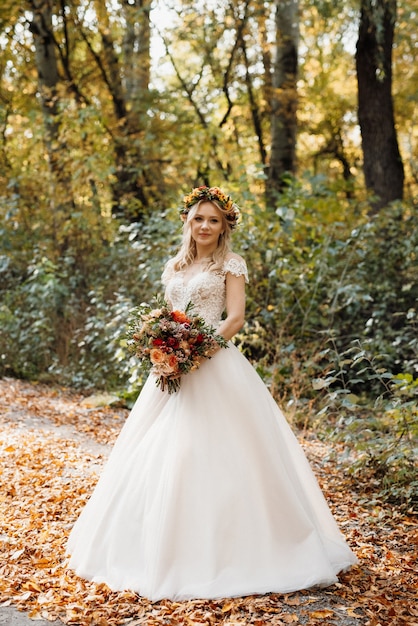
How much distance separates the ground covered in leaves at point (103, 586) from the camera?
350 cm

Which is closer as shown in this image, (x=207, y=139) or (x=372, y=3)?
(x=372, y=3)

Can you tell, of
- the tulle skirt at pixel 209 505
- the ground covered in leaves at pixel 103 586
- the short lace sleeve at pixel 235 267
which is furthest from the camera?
the short lace sleeve at pixel 235 267

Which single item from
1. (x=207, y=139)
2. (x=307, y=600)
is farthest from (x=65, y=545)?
(x=207, y=139)

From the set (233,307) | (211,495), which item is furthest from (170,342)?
(211,495)

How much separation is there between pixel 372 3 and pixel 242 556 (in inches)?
344

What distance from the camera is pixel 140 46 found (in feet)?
47.9

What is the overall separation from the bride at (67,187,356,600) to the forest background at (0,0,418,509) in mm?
1396

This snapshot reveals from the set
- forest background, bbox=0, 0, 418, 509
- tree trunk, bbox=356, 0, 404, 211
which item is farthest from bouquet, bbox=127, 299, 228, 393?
tree trunk, bbox=356, 0, 404, 211

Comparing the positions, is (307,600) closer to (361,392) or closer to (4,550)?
(4,550)

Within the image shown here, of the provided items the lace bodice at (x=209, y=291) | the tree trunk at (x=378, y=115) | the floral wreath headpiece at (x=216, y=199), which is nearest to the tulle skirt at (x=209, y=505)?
the lace bodice at (x=209, y=291)

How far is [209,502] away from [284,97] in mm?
10621

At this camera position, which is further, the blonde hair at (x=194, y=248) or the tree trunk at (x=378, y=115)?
the tree trunk at (x=378, y=115)

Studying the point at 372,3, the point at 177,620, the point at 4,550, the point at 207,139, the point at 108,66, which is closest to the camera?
the point at 177,620

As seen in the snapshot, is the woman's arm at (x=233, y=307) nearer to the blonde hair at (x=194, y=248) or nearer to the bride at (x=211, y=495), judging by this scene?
the bride at (x=211, y=495)
